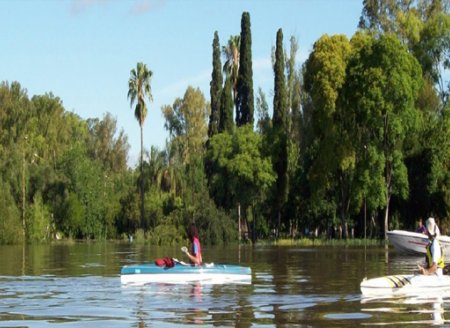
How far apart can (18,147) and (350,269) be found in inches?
2403

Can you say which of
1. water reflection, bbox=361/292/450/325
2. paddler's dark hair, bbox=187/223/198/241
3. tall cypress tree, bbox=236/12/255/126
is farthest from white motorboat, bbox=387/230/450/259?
tall cypress tree, bbox=236/12/255/126

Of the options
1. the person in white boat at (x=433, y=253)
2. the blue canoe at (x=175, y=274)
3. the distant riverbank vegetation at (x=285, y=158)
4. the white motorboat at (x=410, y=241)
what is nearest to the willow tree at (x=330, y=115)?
the distant riverbank vegetation at (x=285, y=158)

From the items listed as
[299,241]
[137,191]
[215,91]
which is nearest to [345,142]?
[299,241]

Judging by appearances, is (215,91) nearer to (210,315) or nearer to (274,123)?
(274,123)

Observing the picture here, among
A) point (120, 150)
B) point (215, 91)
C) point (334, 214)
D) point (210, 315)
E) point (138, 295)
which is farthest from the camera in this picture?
point (120, 150)

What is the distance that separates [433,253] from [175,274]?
7949 mm

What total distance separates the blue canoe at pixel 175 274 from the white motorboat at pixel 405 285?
241 inches

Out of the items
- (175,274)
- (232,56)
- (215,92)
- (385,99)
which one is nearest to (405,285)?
(175,274)

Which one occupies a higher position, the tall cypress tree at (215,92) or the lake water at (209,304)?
the tall cypress tree at (215,92)

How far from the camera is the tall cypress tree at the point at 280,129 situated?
8000 cm

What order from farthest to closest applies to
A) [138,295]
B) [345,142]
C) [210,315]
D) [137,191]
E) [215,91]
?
[137,191], [215,91], [345,142], [138,295], [210,315]

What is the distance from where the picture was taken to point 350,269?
36750 mm

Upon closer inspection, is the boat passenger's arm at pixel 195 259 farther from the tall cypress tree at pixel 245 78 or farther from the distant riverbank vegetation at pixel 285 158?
the tall cypress tree at pixel 245 78

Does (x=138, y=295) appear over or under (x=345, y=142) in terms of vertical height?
under
